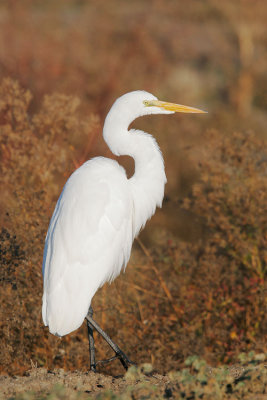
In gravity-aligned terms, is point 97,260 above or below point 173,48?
below

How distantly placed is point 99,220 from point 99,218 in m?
0.01

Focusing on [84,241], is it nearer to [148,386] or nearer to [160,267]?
[148,386]

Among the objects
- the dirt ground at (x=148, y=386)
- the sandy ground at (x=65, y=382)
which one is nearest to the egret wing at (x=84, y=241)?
the sandy ground at (x=65, y=382)

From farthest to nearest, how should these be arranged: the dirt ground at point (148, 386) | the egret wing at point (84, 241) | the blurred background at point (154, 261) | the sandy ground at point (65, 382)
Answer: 1. the blurred background at point (154, 261)
2. the egret wing at point (84, 241)
3. the sandy ground at point (65, 382)
4. the dirt ground at point (148, 386)

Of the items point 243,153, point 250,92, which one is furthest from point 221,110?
point 243,153

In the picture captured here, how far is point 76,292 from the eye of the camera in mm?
3750

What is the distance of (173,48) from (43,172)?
1168 cm

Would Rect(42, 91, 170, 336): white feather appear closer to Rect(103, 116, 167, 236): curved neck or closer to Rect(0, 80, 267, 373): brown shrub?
Rect(103, 116, 167, 236): curved neck

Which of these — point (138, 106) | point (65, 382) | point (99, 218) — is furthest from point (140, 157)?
point (65, 382)

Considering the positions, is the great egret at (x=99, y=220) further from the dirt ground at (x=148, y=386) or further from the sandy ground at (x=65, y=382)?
the dirt ground at (x=148, y=386)

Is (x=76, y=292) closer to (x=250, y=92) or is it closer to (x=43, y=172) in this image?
(x=43, y=172)

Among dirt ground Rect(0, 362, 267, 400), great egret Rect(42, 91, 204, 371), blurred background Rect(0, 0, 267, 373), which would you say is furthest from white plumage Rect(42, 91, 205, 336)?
blurred background Rect(0, 0, 267, 373)

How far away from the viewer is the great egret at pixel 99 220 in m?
3.72

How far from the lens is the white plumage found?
3.72 meters
